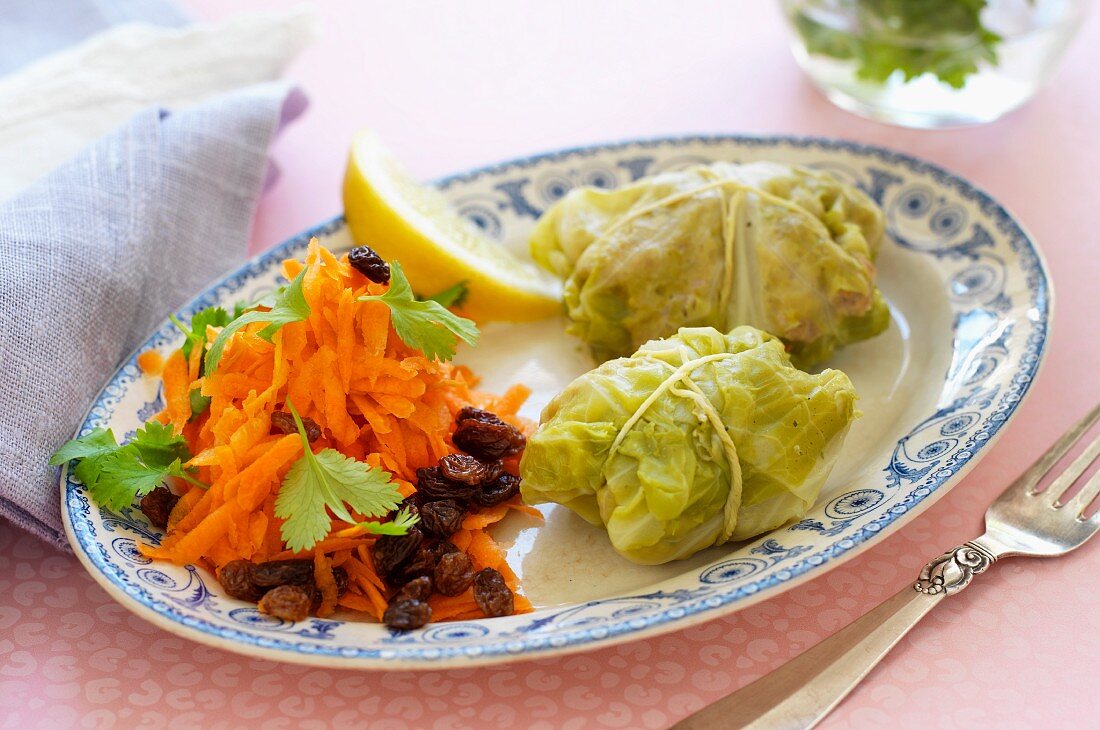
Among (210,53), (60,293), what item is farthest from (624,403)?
(210,53)

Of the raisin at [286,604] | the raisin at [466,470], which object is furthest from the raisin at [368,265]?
the raisin at [286,604]

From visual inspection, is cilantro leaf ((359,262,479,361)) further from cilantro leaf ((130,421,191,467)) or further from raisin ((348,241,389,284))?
cilantro leaf ((130,421,191,467))

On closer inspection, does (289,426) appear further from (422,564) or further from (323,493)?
(422,564)

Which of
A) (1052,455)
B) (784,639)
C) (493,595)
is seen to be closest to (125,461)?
(493,595)

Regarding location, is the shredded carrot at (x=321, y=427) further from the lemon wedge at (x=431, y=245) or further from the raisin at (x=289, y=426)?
the lemon wedge at (x=431, y=245)

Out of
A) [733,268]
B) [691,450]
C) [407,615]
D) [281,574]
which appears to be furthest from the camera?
[733,268]

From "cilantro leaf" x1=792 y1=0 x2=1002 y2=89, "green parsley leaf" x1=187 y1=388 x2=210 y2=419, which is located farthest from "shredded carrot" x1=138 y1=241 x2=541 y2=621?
"cilantro leaf" x1=792 y1=0 x2=1002 y2=89
